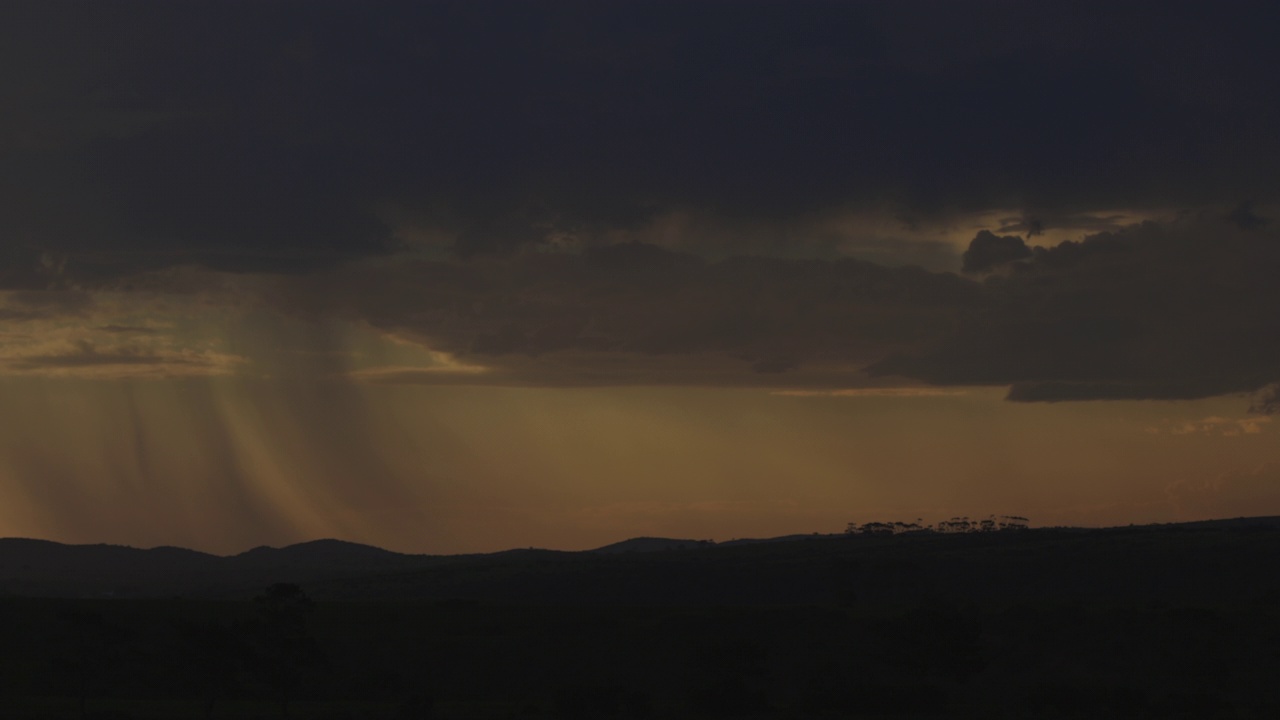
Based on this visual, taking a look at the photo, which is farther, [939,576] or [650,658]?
[939,576]

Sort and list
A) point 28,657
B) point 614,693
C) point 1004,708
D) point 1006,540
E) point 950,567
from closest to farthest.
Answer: point 614,693
point 1004,708
point 28,657
point 950,567
point 1006,540

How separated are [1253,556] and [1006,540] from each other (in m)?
47.1

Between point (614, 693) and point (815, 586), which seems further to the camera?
point (815, 586)

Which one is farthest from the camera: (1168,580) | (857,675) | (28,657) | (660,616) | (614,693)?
(1168,580)

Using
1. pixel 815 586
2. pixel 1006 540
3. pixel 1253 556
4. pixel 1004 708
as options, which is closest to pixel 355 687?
pixel 1004 708

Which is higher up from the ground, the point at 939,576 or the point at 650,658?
the point at 939,576

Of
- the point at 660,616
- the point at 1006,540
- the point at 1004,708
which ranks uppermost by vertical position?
the point at 1006,540

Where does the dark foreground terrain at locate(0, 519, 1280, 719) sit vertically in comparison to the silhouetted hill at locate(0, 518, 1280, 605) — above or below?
below

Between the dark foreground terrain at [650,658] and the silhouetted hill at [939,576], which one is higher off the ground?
the silhouetted hill at [939,576]

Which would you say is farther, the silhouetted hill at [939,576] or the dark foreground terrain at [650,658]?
the silhouetted hill at [939,576]

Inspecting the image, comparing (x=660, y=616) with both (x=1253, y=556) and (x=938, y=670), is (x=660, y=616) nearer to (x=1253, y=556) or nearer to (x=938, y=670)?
(x=938, y=670)

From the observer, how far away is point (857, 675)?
88062mm

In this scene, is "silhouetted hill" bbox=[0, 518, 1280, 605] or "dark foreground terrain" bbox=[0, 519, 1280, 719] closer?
"dark foreground terrain" bbox=[0, 519, 1280, 719]

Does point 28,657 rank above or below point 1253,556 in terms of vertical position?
below
